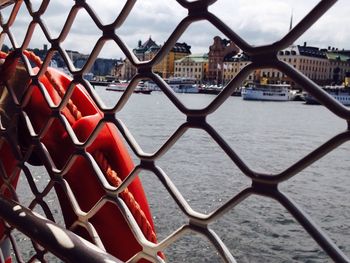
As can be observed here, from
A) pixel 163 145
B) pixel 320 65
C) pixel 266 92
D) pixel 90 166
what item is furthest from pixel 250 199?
pixel 320 65

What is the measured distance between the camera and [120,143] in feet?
3.19

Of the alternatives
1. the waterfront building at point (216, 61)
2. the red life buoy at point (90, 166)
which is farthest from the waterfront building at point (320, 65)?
the red life buoy at point (90, 166)

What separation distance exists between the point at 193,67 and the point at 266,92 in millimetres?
15312

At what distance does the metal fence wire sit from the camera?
477 mm

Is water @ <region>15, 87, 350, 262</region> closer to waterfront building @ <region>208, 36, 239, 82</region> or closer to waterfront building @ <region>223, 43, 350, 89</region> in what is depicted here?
waterfront building @ <region>223, 43, 350, 89</region>

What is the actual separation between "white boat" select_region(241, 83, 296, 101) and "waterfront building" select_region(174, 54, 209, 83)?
41.1ft

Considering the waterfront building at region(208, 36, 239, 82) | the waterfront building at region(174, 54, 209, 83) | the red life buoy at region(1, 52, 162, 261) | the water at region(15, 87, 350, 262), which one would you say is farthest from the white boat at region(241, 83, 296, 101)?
the red life buoy at region(1, 52, 162, 261)

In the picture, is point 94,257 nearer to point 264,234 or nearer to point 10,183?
point 10,183

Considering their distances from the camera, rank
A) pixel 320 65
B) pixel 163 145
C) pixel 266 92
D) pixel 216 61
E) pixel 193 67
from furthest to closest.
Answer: pixel 193 67 < pixel 216 61 < pixel 320 65 < pixel 266 92 < pixel 163 145

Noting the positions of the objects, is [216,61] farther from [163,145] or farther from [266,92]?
[163,145]

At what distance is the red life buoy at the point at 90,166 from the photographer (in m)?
0.87

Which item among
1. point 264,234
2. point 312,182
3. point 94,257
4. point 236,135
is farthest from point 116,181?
point 236,135

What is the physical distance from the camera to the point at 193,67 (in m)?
49.2

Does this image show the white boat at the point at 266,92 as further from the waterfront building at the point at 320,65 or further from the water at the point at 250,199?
the water at the point at 250,199
